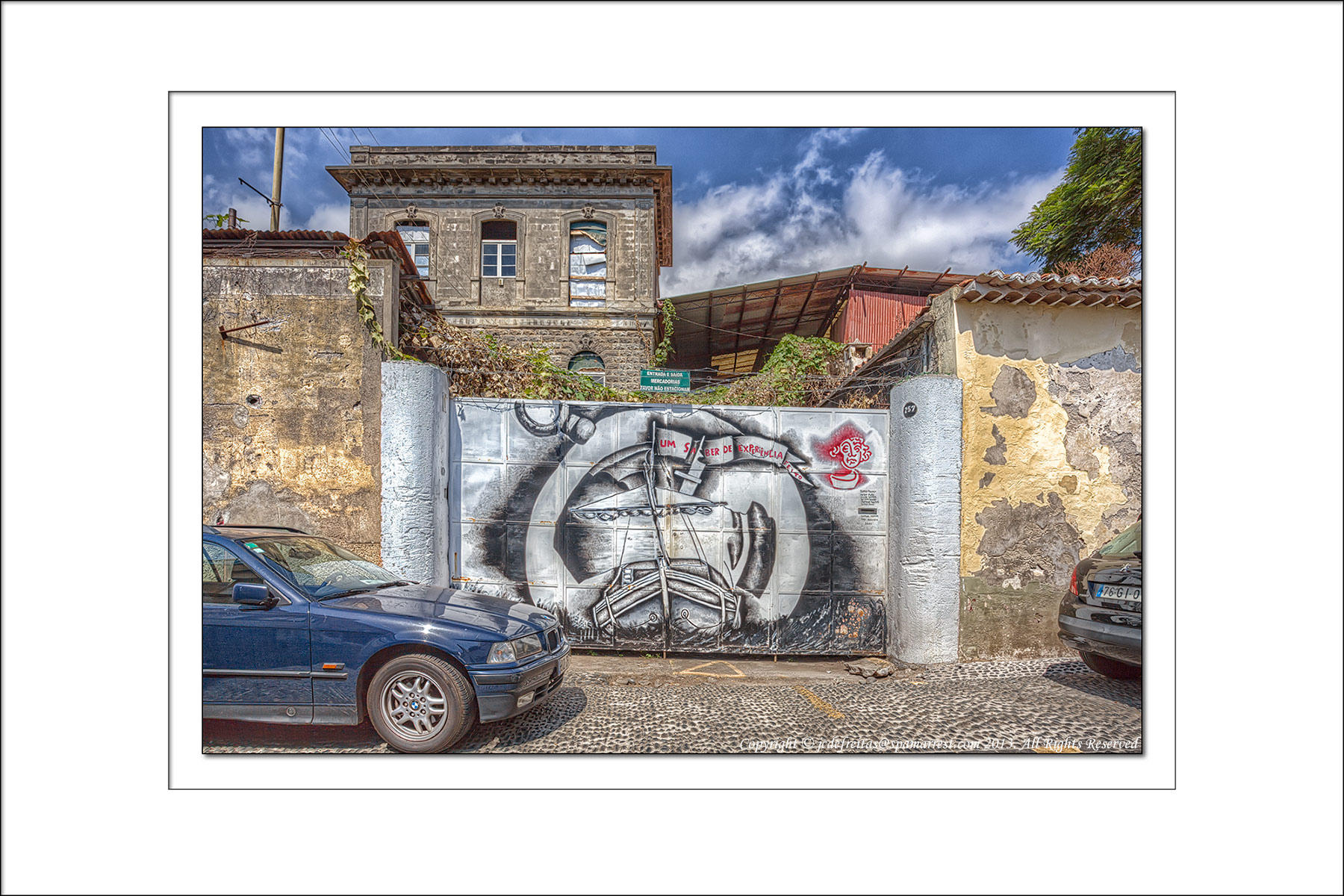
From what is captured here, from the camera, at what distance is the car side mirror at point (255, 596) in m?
3.32

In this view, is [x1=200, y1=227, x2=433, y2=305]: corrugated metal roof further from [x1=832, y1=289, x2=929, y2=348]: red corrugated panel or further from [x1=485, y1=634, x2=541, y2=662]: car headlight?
[x1=832, y1=289, x2=929, y2=348]: red corrugated panel

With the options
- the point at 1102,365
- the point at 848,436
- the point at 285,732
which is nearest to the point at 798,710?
the point at 848,436

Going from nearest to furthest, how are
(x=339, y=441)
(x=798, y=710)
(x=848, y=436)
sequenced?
(x=798, y=710), (x=339, y=441), (x=848, y=436)

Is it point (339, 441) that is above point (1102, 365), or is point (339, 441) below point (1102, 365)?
below

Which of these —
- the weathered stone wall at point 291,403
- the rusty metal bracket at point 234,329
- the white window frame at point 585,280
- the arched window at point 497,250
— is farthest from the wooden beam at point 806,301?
the rusty metal bracket at point 234,329

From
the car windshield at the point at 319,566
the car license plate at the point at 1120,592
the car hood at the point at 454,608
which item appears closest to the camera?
the car hood at the point at 454,608

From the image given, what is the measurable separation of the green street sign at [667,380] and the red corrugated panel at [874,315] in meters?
5.84

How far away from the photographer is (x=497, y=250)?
1459cm

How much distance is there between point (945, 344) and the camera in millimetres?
5582

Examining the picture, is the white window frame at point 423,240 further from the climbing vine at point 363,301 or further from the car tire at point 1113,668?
the car tire at point 1113,668

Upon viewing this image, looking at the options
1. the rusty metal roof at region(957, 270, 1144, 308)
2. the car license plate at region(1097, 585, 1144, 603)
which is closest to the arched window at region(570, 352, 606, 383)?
the rusty metal roof at region(957, 270, 1144, 308)

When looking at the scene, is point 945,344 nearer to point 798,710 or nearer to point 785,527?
point 785,527
